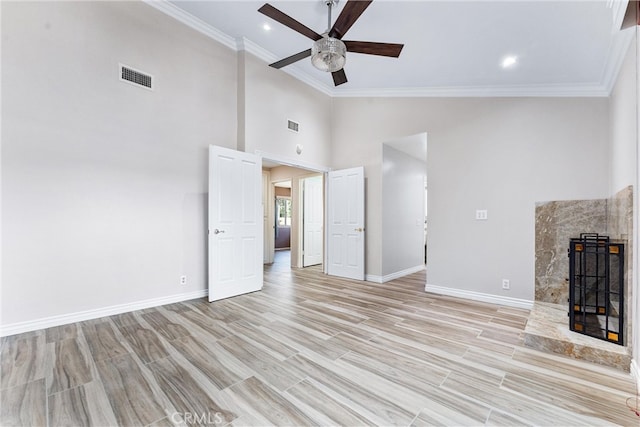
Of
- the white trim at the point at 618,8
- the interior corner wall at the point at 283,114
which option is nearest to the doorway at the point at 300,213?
the interior corner wall at the point at 283,114

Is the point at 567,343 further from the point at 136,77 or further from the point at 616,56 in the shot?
the point at 136,77

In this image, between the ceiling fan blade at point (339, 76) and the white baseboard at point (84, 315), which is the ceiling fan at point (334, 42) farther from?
the white baseboard at point (84, 315)

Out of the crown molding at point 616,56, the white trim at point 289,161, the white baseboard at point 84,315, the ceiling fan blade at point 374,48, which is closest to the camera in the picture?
the crown molding at point 616,56

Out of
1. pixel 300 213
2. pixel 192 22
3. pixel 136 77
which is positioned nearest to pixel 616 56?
pixel 192 22

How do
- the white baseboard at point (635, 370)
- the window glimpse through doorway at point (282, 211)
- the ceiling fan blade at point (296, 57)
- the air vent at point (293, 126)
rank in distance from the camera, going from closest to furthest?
the white baseboard at point (635, 370) → the ceiling fan blade at point (296, 57) → the air vent at point (293, 126) → the window glimpse through doorway at point (282, 211)

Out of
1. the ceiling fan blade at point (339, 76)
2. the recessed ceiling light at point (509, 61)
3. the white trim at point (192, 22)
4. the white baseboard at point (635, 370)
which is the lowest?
the white baseboard at point (635, 370)

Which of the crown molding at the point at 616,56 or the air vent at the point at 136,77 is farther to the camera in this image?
the air vent at the point at 136,77

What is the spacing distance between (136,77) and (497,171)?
4575 mm

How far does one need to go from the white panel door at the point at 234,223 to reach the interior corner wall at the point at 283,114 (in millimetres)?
415

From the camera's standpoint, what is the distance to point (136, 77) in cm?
324

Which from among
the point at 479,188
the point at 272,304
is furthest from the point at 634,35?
the point at 272,304

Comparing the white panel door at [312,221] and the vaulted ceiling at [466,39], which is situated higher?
the vaulted ceiling at [466,39]

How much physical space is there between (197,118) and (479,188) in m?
3.90

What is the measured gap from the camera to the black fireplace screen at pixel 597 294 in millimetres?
2180
